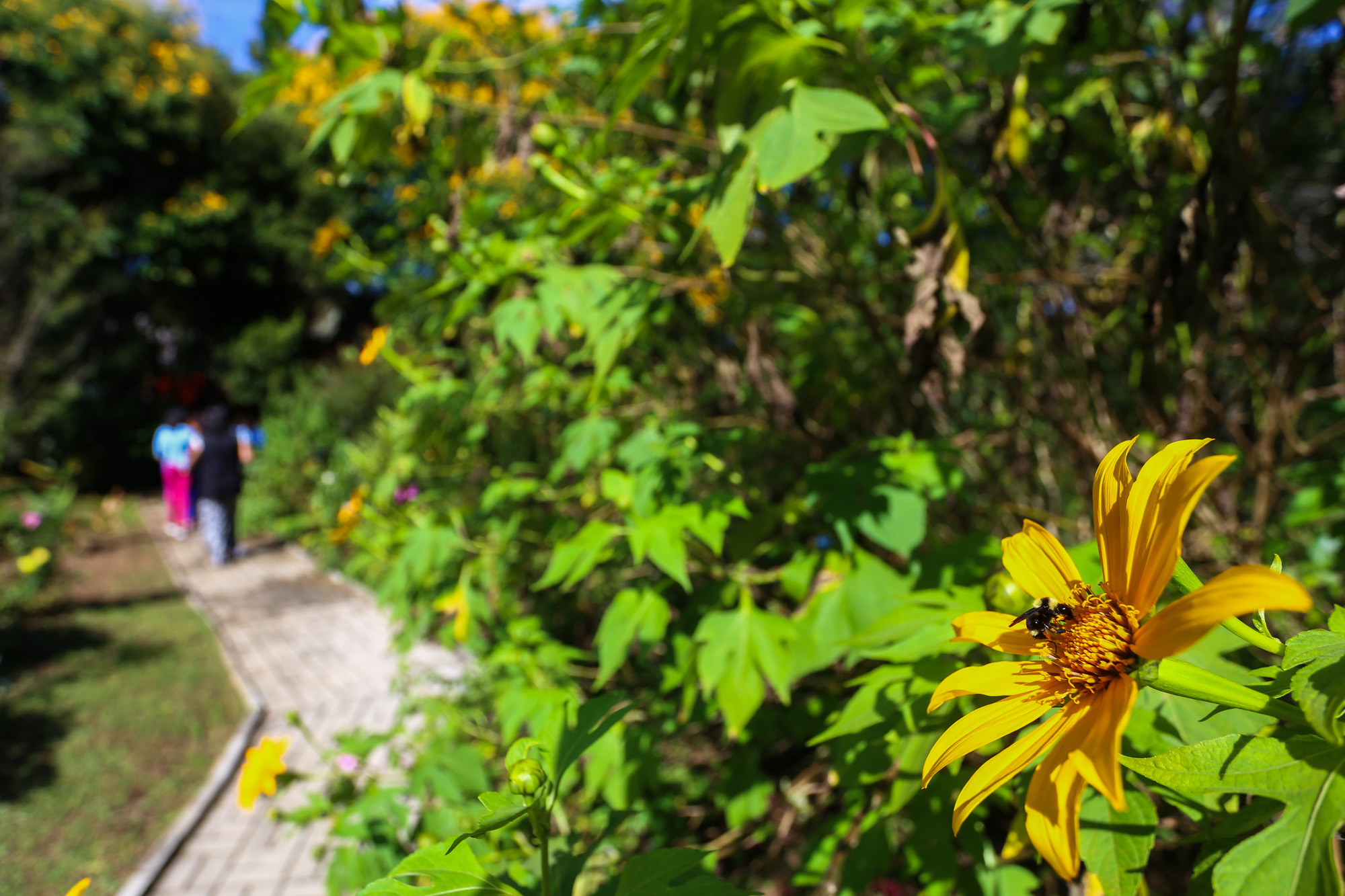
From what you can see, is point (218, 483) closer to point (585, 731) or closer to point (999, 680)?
point (585, 731)

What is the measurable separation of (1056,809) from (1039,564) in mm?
228

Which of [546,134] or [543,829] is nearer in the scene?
[543,829]

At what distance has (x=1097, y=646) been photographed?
0.60 meters

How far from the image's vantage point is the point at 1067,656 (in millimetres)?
601

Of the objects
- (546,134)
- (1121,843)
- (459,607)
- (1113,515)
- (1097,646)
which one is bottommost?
(459,607)

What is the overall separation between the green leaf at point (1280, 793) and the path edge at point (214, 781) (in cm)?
389

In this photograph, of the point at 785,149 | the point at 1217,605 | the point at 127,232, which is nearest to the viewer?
the point at 1217,605

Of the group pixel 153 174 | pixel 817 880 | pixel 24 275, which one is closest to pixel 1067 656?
pixel 817 880

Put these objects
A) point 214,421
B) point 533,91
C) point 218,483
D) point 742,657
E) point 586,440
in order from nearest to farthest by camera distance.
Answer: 1. point 742,657
2. point 586,440
3. point 533,91
4. point 218,483
5. point 214,421

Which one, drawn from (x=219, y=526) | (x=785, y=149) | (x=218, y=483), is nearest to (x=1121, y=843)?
(x=785, y=149)

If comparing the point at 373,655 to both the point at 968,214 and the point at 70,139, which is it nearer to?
the point at 968,214

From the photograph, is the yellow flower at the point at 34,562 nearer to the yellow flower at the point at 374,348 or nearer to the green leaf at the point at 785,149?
the yellow flower at the point at 374,348

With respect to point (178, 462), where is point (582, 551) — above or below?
above

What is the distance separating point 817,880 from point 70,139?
546 inches
